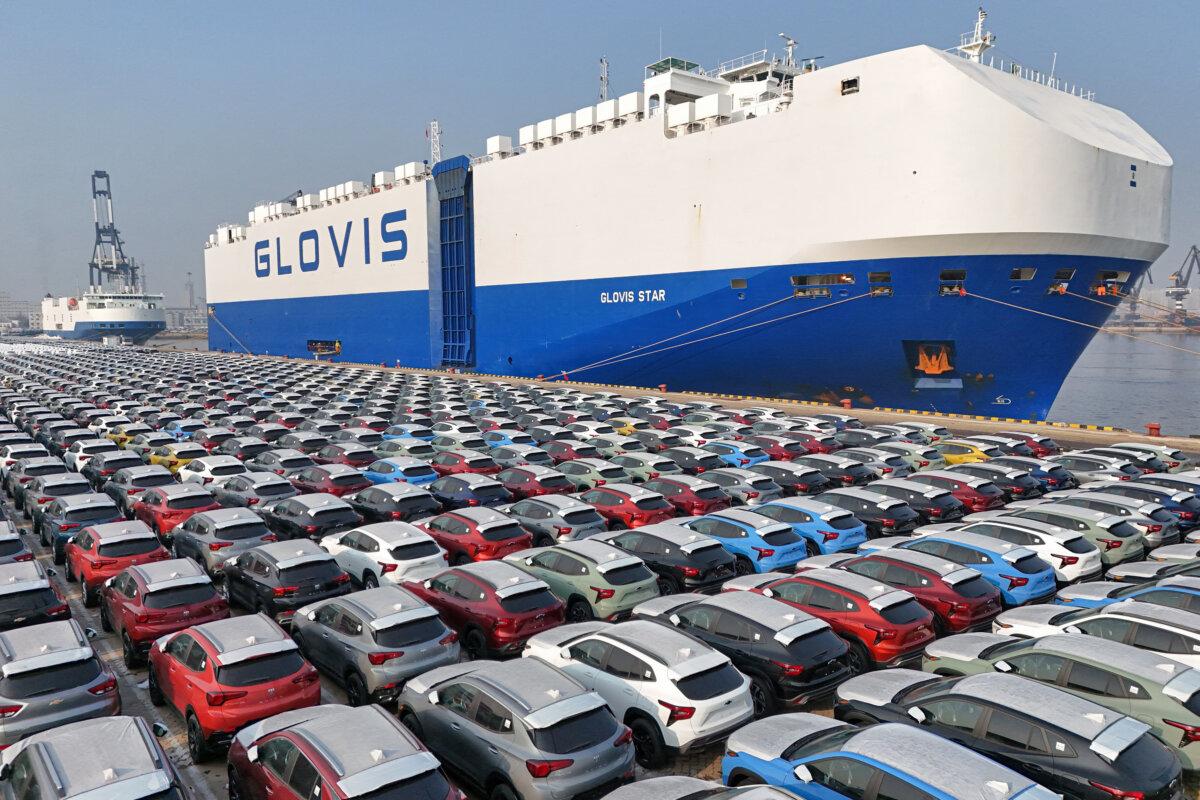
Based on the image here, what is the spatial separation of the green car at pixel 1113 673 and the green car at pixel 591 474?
10.7 m

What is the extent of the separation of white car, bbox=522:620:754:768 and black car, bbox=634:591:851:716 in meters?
0.69

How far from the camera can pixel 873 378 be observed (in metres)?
34.1

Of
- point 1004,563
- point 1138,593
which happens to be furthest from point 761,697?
point 1138,593

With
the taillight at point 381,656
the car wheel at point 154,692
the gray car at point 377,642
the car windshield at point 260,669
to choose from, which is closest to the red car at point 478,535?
the gray car at point 377,642

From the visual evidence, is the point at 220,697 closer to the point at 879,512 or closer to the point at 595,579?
the point at 595,579

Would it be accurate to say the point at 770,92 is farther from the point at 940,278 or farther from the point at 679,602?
the point at 679,602

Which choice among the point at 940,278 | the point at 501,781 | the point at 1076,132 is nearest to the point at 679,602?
the point at 501,781

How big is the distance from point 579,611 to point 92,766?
6608 mm

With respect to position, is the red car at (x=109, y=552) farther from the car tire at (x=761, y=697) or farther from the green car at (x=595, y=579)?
the car tire at (x=761, y=697)

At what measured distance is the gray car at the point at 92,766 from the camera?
5.87 meters

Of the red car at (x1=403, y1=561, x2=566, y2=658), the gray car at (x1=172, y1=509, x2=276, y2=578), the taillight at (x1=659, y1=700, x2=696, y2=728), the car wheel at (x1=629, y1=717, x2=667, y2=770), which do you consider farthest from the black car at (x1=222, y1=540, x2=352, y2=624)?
the taillight at (x1=659, y1=700, x2=696, y2=728)

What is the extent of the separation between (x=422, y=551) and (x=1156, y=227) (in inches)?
1378

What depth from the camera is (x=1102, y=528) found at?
13.4 m

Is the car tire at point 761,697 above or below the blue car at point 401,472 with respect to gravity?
below
